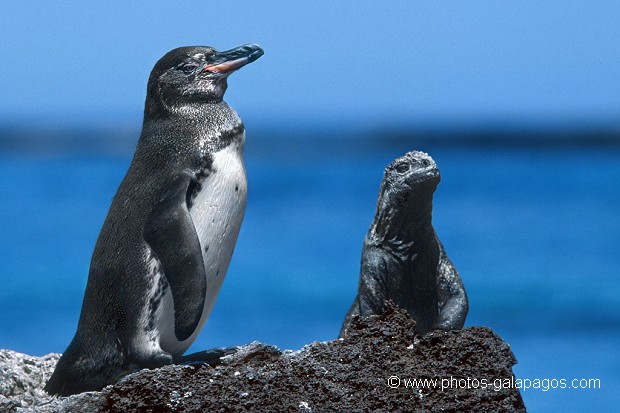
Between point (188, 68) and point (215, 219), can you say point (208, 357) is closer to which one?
point (215, 219)

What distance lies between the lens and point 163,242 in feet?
9.40

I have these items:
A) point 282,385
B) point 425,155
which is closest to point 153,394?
point 282,385

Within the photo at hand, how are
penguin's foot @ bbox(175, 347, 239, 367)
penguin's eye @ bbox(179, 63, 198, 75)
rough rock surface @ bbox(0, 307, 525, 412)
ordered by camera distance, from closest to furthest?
1. rough rock surface @ bbox(0, 307, 525, 412)
2. penguin's foot @ bbox(175, 347, 239, 367)
3. penguin's eye @ bbox(179, 63, 198, 75)

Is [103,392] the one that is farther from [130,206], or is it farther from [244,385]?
[130,206]

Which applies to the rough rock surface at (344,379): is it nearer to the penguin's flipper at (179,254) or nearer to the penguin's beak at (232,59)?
the penguin's flipper at (179,254)

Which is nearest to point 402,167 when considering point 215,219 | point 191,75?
point 215,219

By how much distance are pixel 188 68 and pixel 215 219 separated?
43 cm

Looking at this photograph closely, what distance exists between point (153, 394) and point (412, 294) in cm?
78

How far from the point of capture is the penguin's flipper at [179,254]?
2869 millimetres

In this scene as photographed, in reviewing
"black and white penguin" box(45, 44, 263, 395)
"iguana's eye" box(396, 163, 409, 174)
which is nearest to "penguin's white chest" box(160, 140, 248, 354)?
"black and white penguin" box(45, 44, 263, 395)

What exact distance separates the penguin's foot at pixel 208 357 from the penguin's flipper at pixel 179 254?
7 centimetres

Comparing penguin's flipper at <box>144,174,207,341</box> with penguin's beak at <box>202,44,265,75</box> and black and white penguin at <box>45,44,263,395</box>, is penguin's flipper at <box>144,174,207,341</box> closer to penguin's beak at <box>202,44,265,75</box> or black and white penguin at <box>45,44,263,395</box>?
black and white penguin at <box>45,44,263,395</box>

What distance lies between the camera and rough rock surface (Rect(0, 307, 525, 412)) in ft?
8.64

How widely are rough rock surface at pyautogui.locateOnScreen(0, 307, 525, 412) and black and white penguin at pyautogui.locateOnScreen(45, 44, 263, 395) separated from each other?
19cm
